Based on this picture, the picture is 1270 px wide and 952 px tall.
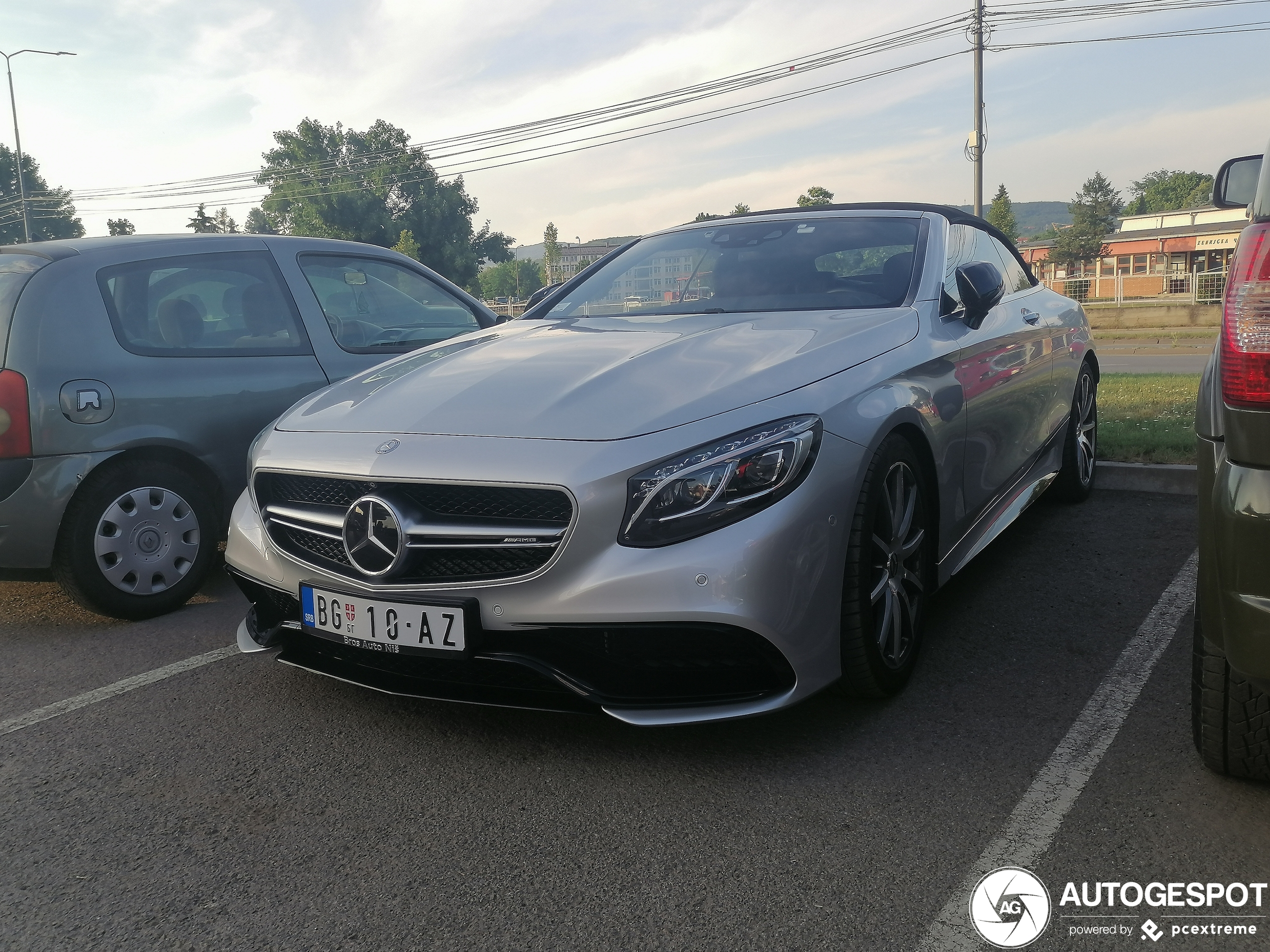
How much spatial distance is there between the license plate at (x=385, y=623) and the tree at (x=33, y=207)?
264 ft

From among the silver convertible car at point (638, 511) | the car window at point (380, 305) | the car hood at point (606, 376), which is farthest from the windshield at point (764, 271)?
the car window at point (380, 305)

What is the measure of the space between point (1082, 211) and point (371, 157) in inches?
2249

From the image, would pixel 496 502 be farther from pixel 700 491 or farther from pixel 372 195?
pixel 372 195

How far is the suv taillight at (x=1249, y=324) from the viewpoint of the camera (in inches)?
76.2

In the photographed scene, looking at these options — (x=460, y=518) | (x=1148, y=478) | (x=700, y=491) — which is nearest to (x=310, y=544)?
(x=460, y=518)

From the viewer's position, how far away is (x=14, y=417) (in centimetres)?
386

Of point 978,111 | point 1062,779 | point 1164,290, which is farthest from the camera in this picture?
point 1164,290

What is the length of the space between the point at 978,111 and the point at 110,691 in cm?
2536

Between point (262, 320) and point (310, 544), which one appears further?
point (262, 320)

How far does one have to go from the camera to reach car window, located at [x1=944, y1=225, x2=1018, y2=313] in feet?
12.5

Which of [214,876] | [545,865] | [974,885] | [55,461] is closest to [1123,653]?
[974,885]

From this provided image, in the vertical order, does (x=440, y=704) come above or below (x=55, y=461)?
below

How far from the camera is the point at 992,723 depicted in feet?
9.56

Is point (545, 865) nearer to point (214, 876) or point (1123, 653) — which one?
point (214, 876)
